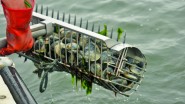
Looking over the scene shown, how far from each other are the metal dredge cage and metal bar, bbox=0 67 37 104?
0.59 metres

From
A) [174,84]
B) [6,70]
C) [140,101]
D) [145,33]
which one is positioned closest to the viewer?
[6,70]

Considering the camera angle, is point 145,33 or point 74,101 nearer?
point 74,101

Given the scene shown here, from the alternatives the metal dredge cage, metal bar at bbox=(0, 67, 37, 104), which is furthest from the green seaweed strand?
the metal dredge cage

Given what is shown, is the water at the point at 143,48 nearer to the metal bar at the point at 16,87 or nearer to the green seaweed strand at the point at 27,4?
the metal bar at the point at 16,87

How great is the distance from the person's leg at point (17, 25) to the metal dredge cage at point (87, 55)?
796mm

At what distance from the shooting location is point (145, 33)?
9383 millimetres

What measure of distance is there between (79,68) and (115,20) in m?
5.99

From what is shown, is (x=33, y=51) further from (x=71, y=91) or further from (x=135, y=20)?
(x=135, y=20)

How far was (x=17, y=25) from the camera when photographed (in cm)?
316

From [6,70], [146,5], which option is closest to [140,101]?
[6,70]

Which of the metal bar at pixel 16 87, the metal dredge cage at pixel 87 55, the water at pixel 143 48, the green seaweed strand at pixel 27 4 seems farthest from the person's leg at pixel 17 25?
the water at pixel 143 48

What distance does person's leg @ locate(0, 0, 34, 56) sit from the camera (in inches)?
118

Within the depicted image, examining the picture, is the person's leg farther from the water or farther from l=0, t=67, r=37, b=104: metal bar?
the water

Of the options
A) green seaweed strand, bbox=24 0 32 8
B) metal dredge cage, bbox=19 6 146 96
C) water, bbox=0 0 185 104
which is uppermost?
green seaweed strand, bbox=24 0 32 8
